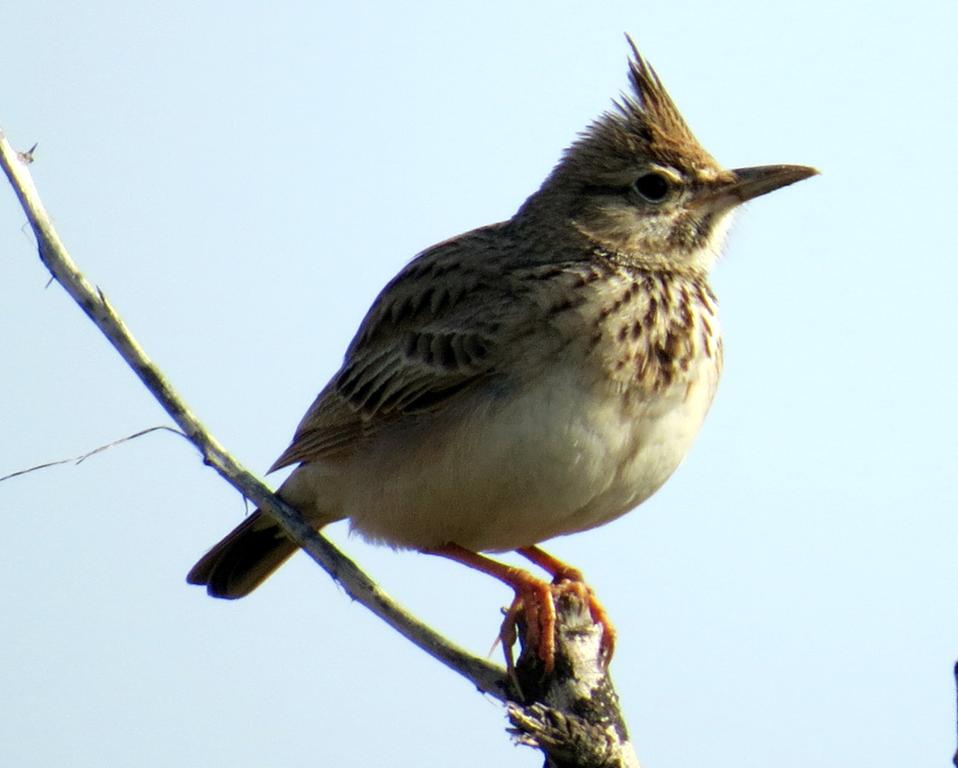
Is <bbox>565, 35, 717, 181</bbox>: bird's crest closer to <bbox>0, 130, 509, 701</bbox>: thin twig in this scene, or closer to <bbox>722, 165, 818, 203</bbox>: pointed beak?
<bbox>722, 165, 818, 203</bbox>: pointed beak

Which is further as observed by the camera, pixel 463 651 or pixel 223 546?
pixel 223 546

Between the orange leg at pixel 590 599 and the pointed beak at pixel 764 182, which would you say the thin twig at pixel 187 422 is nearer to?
the orange leg at pixel 590 599

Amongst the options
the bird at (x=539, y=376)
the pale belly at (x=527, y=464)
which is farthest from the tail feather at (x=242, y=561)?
the pale belly at (x=527, y=464)

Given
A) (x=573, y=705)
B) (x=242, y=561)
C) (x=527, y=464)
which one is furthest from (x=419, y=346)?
(x=573, y=705)

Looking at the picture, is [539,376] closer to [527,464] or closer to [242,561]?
[527,464]

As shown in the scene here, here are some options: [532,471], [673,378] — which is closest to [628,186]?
[673,378]

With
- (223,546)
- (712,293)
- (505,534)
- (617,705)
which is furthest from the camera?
(223,546)

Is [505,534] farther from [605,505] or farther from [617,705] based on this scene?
[617,705]

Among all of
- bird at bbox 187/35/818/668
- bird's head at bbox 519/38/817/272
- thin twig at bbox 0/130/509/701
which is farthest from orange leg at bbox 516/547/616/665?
bird's head at bbox 519/38/817/272
